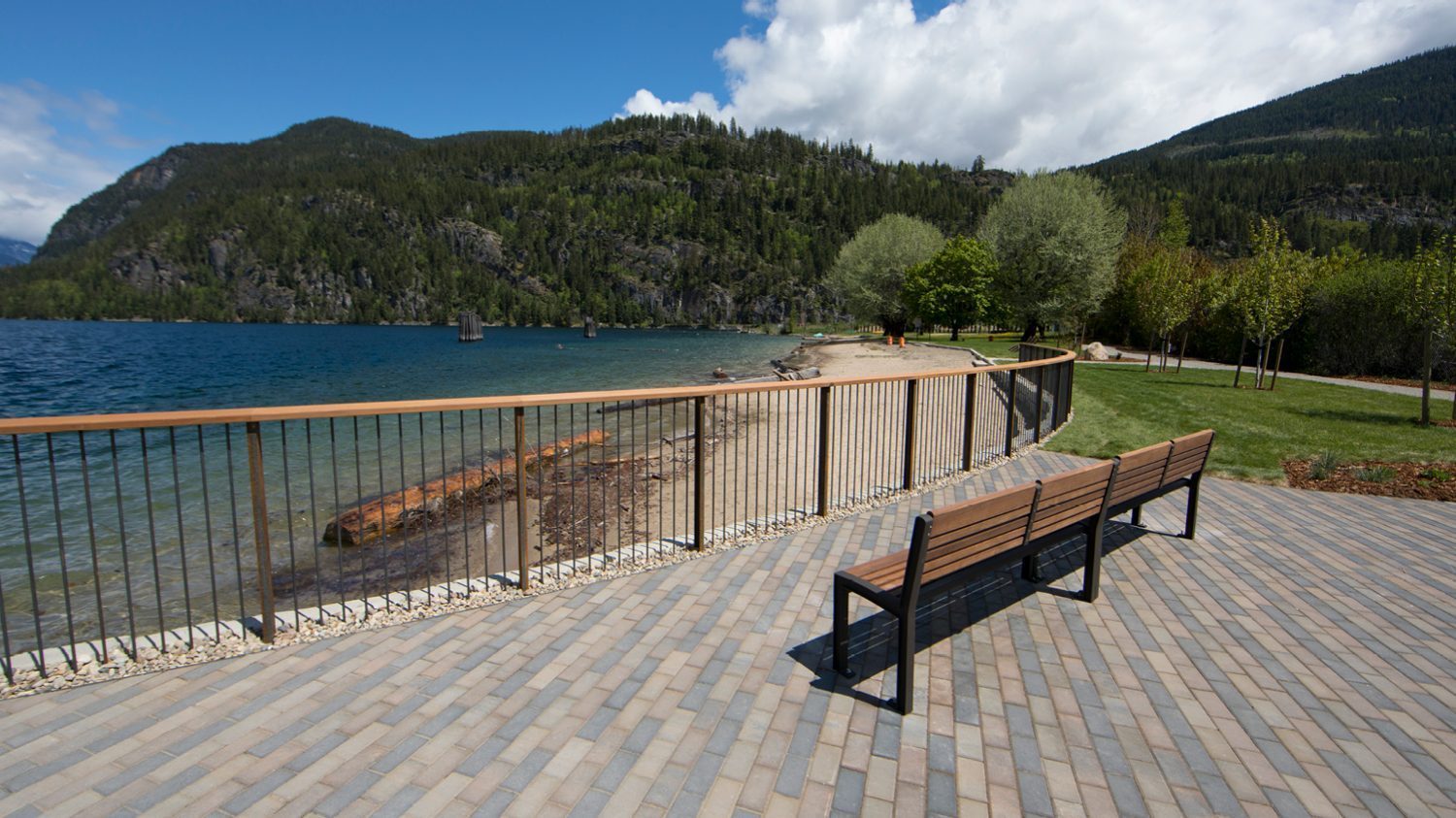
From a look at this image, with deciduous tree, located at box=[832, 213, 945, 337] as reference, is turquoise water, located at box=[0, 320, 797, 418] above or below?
below

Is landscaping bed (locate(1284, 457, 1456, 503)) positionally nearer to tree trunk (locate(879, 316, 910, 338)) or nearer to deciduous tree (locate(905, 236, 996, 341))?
deciduous tree (locate(905, 236, 996, 341))

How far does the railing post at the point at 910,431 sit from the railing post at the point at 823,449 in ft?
3.89

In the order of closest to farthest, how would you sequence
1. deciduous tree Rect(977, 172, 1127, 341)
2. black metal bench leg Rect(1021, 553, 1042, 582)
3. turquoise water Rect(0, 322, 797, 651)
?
1. black metal bench leg Rect(1021, 553, 1042, 582)
2. turquoise water Rect(0, 322, 797, 651)
3. deciduous tree Rect(977, 172, 1127, 341)

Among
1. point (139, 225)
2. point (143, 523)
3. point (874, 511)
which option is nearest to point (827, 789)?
point (874, 511)

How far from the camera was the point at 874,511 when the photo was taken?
6598mm

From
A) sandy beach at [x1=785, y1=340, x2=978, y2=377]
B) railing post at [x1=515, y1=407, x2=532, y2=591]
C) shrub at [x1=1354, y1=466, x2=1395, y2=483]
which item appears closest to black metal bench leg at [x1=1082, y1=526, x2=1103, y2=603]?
railing post at [x1=515, y1=407, x2=532, y2=591]

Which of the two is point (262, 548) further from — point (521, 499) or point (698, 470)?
point (698, 470)

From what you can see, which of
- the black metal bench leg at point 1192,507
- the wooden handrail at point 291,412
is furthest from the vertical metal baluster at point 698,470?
the black metal bench leg at point 1192,507

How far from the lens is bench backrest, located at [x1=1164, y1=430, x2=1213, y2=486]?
207 inches

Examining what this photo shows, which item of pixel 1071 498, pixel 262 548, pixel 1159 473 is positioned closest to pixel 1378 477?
pixel 1159 473

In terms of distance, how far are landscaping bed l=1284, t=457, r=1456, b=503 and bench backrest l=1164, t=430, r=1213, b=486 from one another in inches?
134

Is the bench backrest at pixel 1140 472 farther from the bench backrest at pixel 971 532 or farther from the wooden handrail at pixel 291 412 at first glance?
the wooden handrail at pixel 291 412

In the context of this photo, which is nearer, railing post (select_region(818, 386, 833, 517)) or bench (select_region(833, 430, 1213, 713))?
bench (select_region(833, 430, 1213, 713))

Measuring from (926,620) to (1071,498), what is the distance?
1.21m
